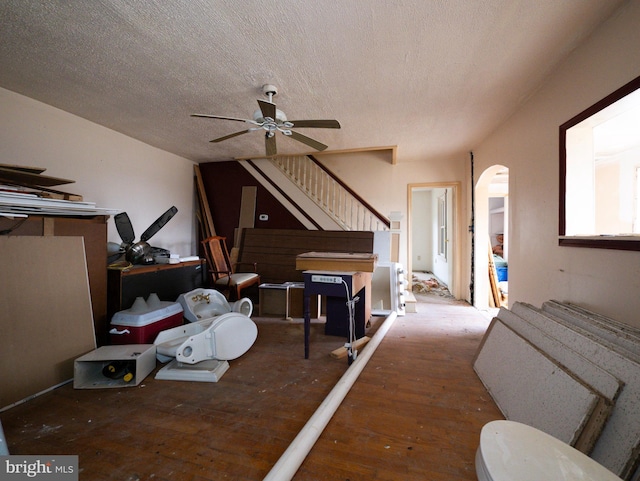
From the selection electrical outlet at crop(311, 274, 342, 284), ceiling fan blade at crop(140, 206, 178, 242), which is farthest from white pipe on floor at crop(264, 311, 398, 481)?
ceiling fan blade at crop(140, 206, 178, 242)

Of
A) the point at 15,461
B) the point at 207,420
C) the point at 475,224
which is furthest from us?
the point at 475,224

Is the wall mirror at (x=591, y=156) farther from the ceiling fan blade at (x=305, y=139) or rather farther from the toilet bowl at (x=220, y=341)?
the toilet bowl at (x=220, y=341)

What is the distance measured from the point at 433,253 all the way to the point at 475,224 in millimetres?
3879

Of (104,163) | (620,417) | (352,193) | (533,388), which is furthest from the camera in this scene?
(352,193)

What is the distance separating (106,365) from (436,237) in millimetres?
7558

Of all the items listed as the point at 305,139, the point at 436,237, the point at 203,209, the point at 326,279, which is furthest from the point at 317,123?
the point at 436,237

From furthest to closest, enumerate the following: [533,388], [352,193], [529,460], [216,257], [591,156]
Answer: [352,193], [216,257], [591,156], [533,388], [529,460]

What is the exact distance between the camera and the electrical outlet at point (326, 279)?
2364 mm

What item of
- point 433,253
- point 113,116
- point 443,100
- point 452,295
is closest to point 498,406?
point 443,100

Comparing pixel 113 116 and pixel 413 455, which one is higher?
pixel 113 116

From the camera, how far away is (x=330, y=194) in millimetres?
5176

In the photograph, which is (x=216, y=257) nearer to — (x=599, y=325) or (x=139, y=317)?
(x=139, y=317)

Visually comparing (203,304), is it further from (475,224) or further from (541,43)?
(475,224)

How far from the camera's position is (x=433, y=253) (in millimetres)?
8172
